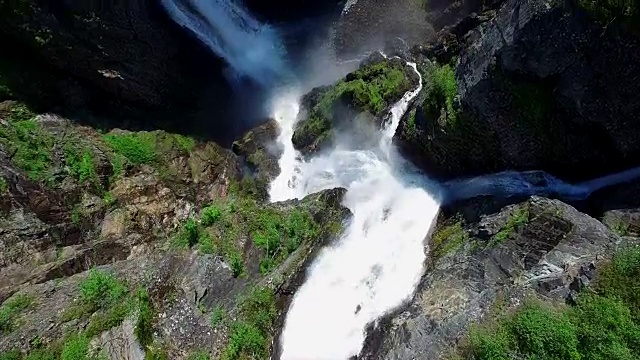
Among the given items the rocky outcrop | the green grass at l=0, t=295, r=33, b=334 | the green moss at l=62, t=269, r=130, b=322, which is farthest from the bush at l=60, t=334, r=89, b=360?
the rocky outcrop

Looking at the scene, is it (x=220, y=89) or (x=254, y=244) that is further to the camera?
(x=220, y=89)

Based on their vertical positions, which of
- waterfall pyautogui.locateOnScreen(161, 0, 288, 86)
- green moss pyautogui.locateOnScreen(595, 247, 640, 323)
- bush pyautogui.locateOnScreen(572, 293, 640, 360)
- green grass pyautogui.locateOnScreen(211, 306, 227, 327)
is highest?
waterfall pyautogui.locateOnScreen(161, 0, 288, 86)

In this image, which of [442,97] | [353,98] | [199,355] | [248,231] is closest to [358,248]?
[248,231]

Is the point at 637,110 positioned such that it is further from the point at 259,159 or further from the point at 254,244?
the point at 259,159

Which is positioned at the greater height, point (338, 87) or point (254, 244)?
point (338, 87)

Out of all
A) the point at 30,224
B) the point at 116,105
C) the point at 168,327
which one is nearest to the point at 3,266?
the point at 30,224

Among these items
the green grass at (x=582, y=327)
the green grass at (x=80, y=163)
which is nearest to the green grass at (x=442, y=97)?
the green grass at (x=582, y=327)

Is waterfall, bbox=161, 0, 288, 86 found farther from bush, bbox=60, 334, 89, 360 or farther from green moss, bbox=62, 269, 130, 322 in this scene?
bush, bbox=60, 334, 89, 360
